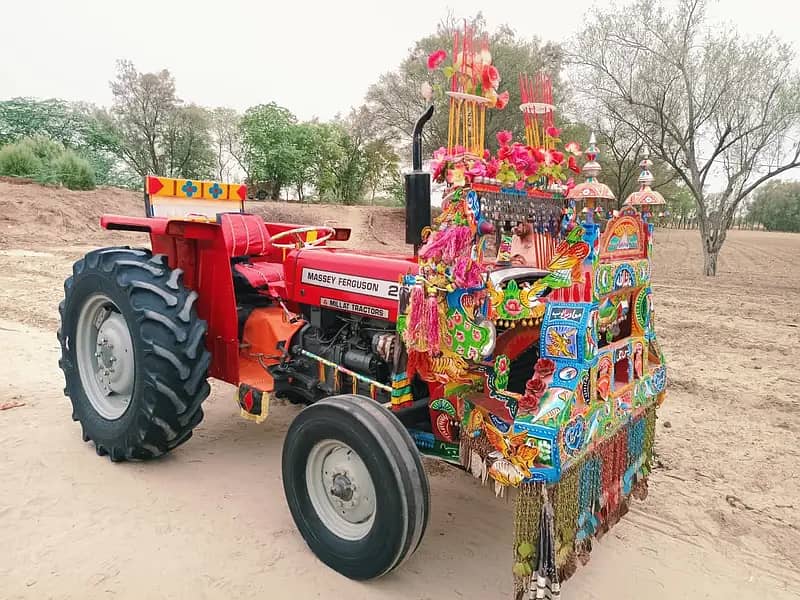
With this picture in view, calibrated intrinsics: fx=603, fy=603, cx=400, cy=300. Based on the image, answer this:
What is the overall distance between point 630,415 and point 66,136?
34.1 metres

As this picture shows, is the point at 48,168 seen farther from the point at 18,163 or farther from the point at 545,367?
the point at 545,367

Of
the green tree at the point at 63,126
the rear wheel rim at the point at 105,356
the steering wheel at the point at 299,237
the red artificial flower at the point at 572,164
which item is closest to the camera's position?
the red artificial flower at the point at 572,164

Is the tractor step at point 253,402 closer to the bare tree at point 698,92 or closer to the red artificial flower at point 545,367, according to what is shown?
the red artificial flower at point 545,367

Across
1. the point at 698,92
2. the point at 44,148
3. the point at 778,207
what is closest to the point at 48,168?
the point at 44,148

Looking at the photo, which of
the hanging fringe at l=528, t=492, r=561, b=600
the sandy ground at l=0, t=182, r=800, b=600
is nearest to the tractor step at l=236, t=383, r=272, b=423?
the sandy ground at l=0, t=182, r=800, b=600

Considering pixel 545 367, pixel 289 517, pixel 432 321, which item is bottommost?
pixel 289 517

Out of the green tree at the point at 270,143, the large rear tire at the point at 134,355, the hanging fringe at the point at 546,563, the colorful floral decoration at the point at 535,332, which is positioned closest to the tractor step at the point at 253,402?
the large rear tire at the point at 134,355

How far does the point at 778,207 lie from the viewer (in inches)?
2296

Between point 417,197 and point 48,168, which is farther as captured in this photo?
point 48,168

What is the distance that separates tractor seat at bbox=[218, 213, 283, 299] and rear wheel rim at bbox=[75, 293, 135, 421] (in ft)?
2.69

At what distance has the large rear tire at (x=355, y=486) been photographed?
8.47 feet

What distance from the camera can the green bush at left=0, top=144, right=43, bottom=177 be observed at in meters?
23.0

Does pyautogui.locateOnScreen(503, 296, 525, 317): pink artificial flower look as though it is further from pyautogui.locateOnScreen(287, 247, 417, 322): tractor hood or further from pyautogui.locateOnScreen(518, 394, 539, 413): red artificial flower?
pyautogui.locateOnScreen(287, 247, 417, 322): tractor hood

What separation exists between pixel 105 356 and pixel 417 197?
272 centimetres
